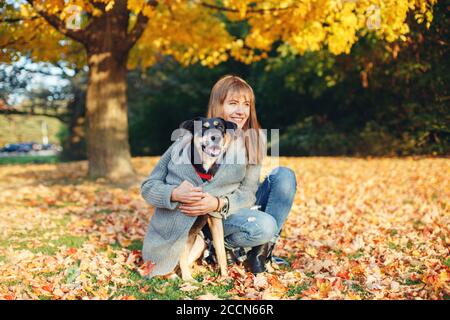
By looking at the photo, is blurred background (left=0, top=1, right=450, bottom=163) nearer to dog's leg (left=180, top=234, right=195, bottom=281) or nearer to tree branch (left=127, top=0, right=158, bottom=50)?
tree branch (left=127, top=0, right=158, bottom=50)

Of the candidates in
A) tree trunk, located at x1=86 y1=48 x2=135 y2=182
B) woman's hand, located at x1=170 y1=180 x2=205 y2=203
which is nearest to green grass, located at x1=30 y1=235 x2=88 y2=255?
woman's hand, located at x1=170 y1=180 x2=205 y2=203

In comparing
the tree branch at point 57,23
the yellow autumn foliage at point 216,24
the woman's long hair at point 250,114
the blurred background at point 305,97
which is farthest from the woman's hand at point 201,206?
the blurred background at point 305,97

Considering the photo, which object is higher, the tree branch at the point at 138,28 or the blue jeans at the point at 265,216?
the tree branch at the point at 138,28

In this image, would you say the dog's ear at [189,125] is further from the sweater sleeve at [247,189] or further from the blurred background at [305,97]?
the blurred background at [305,97]

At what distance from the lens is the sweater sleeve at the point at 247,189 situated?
3.61 meters

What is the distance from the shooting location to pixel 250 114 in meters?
3.81

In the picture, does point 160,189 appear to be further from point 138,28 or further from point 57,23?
point 138,28

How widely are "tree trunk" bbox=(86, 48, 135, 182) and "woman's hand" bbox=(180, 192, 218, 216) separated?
5.70 meters

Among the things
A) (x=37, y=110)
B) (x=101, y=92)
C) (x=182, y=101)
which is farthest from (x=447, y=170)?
(x=37, y=110)

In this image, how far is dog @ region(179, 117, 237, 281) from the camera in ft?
11.3

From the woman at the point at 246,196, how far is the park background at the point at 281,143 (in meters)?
0.23

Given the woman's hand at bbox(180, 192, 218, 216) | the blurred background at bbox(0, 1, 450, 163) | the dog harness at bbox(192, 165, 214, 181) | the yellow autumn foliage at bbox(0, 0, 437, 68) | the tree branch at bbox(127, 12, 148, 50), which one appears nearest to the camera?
the woman's hand at bbox(180, 192, 218, 216)

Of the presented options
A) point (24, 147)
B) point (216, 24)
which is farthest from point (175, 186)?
point (24, 147)
